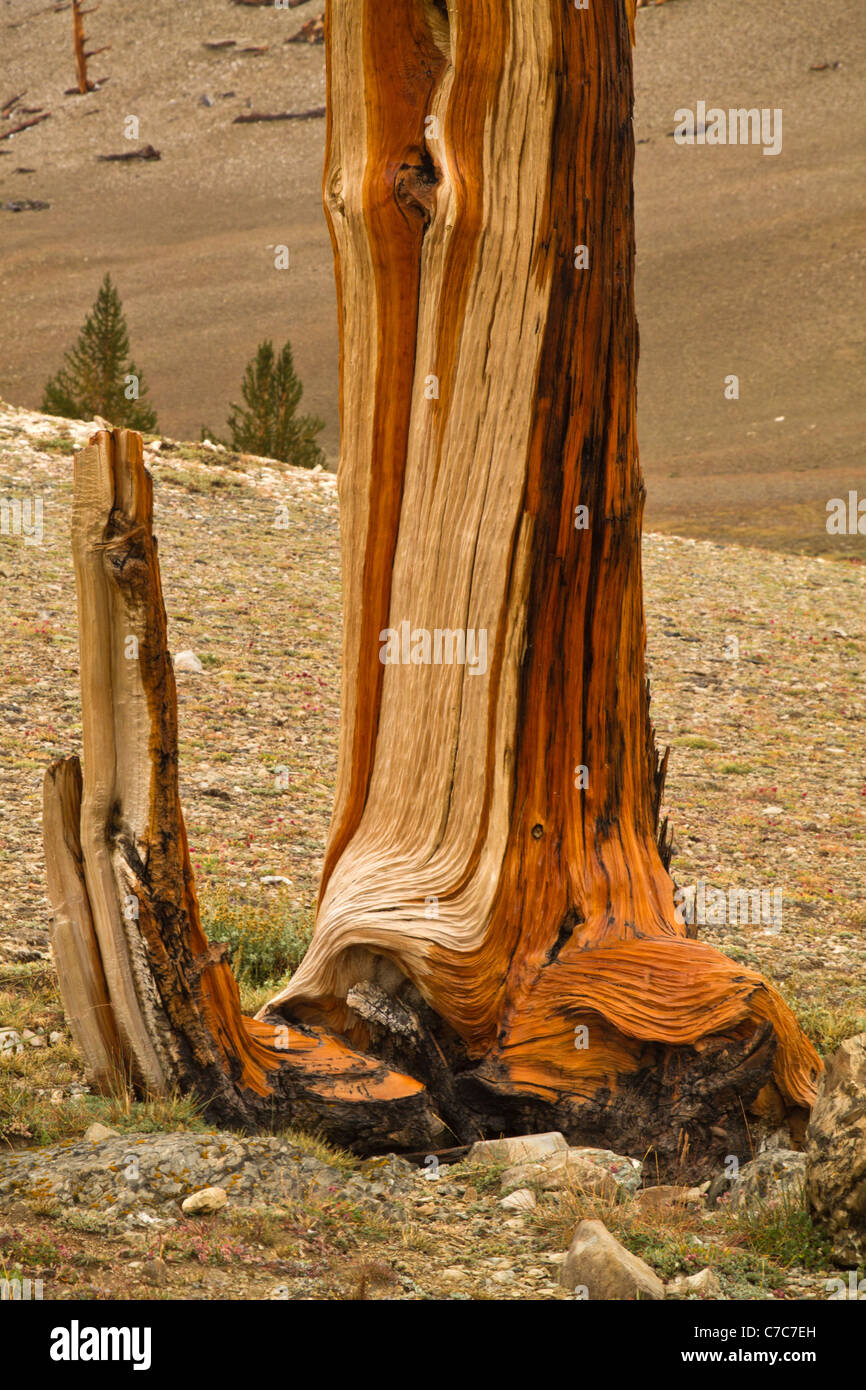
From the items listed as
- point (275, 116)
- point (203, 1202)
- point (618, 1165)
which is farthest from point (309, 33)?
point (203, 1202)

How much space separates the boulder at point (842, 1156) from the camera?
2799mm

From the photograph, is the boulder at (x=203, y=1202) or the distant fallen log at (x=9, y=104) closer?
the boulder at (x=203, y=1202)

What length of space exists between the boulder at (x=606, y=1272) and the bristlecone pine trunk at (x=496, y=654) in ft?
3.00

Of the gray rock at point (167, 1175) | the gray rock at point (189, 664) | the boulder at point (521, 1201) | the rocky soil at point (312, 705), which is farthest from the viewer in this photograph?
the gray rock at point (189, 664)

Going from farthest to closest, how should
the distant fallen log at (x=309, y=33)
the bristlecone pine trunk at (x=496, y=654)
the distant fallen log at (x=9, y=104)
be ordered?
the distant fallen log at (x=9, y=104)
the distant fallen log at (x=309, y=33)
the bristlecone pine trunk at (x=496, y=654)

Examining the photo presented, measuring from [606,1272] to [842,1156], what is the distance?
676 mm

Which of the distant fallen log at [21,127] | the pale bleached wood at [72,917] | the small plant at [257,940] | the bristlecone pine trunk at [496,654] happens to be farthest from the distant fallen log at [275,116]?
the pale bleached wood at [72,917]

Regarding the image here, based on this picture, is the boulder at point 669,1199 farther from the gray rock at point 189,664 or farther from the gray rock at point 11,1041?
the gray rock at point 189,664

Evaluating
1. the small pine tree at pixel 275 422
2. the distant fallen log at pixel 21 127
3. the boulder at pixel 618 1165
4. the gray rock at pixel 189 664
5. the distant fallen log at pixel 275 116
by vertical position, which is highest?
the distant fallen log at pixel 21 127

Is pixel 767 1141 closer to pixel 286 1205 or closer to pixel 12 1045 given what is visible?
pixel 286 1205

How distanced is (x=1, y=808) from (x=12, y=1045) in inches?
102

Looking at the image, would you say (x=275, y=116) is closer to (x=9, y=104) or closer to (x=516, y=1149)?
(x=9, y=104)

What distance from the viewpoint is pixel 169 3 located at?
100000mm

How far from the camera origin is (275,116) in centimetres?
8612
